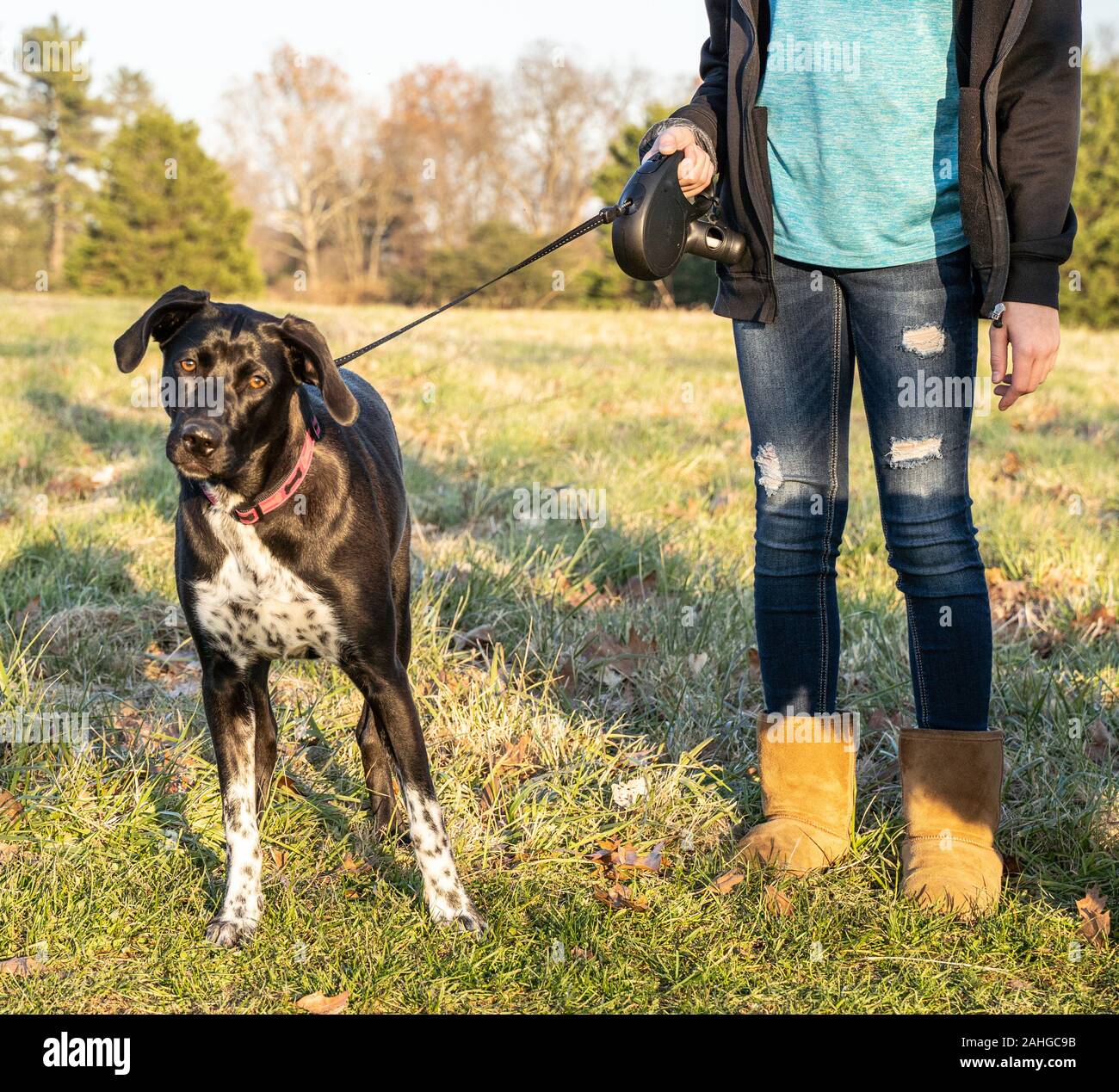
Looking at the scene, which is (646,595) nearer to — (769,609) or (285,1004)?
(769,609)

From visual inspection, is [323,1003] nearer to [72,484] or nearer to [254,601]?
[254,601]

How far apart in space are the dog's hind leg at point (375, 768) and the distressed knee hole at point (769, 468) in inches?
49.7

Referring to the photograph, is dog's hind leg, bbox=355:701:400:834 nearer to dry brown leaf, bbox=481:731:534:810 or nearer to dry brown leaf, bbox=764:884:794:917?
dry brown leaf, bbox=481:731:534:810

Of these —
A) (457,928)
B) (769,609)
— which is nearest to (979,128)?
(769,609)

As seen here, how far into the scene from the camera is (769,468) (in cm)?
283

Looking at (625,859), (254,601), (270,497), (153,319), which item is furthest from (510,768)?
(153,319)

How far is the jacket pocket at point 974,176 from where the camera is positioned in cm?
242

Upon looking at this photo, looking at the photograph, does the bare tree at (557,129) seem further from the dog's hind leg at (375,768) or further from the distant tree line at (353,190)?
the dog's hind leg at (375,768)

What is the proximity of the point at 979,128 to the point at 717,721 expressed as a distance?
6.23 ft

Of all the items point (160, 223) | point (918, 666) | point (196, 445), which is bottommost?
point (918, 666)

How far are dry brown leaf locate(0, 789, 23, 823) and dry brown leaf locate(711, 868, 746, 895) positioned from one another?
73.2 inches

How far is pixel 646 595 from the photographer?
4.51 metres

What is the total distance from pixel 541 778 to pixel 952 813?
1.11m

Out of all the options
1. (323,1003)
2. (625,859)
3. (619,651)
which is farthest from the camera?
(619,651)
